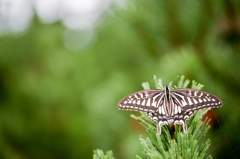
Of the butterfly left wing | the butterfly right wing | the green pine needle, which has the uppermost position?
the butterfly right wing

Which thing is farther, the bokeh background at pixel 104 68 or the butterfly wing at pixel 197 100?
the bokeh background at pixel 104 68

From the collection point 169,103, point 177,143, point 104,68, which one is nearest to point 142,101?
point 169,103

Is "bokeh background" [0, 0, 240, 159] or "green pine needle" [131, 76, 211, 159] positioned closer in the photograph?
"green pine needle" [131, 76, 211, 159]

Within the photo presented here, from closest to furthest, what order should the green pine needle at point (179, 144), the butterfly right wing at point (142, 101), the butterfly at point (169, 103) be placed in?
the green pine needle at point (179, 144), the butterfly at point (169, 103), the butterfly right wing at point (142, 101)

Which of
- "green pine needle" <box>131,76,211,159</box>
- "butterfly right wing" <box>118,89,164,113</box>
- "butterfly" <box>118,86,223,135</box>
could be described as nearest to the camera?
"green pine needle" <box>131,76,211,159</box>

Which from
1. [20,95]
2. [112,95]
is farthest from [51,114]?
[112,95]

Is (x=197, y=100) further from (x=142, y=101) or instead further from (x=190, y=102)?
(x=142, y=101)
